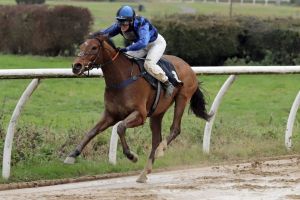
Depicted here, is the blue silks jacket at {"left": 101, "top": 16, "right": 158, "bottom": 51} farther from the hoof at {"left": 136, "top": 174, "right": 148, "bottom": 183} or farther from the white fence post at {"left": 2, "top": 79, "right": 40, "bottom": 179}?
the hoof at {"left": 136, "top": 174, "right": 148, "bottom": 183}

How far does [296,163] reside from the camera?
29.0ft

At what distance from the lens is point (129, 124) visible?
702 cm

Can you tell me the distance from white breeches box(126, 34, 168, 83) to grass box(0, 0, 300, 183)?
3.83 ft

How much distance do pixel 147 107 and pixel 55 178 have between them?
1118 mm

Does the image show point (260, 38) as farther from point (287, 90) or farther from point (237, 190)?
point (237, 190)

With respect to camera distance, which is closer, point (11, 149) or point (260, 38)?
point (11, 149)

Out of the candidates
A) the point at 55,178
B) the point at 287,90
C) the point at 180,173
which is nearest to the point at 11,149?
the point at 55,178

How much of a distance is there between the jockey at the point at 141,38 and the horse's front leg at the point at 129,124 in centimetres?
51

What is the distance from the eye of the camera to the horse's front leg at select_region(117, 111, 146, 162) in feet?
22.8

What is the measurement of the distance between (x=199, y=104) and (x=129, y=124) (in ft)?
5.43

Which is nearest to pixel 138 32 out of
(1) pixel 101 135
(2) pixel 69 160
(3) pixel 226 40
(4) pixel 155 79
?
(4) pixel 155 79

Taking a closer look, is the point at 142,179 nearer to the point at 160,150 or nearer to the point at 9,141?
the point at 160,150

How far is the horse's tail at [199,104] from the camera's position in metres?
8.46

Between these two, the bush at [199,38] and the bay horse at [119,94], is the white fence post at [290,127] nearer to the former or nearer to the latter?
the bay horse at [119,94]
